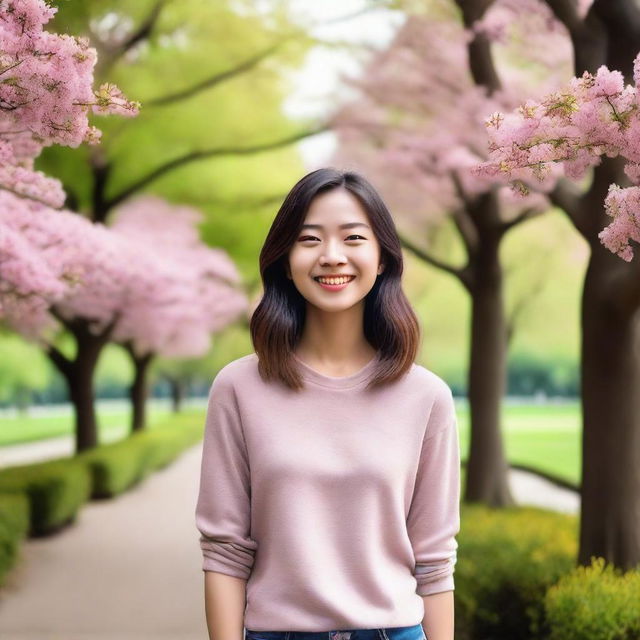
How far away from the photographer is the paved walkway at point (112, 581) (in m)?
7.75

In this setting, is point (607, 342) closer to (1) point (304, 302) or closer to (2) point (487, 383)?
(1) point (304, 302)

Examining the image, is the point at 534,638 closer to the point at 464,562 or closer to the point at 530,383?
the point at 464,562

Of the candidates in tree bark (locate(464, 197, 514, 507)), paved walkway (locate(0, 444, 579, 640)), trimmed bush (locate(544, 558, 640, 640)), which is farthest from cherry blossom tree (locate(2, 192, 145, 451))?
tree bark (locate(464, 197, 514, 507))

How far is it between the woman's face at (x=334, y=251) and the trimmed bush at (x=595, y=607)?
340 centimetres

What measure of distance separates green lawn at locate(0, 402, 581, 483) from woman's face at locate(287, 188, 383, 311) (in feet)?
60.4

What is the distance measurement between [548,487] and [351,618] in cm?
1828

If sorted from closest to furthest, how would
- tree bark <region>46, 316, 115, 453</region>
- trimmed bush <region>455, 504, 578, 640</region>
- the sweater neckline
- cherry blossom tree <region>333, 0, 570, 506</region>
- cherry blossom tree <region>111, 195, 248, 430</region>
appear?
the sweater neckline
trimmed bush <region>455, 504, 578, 640</region>
cherry blossom tree <region>333, 0, 570, 506</region>
cherry blossom tree <region>111, 195, 248, 430</region>
tree bark <region>46, 316, 115, 453</region>

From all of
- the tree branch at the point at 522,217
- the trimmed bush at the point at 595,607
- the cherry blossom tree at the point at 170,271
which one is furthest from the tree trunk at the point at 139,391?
the trimmed bush at the point at 595,607

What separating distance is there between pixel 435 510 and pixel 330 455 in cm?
31

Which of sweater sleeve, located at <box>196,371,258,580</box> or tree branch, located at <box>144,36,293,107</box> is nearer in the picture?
sweater sleeve, located at <box>196,371,258,580</box>

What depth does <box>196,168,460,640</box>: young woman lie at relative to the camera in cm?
223

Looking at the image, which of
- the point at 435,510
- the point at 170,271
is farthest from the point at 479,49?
the point at 170,271

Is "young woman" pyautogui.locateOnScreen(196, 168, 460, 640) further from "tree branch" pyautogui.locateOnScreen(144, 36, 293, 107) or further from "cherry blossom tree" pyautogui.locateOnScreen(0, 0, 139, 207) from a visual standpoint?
"tree branch" pyautogui.locateOnScreen(144, 36, 293, 107)

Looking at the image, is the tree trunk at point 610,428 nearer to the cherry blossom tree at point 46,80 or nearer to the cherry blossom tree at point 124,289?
the cherry blossom tree at point 46,80
